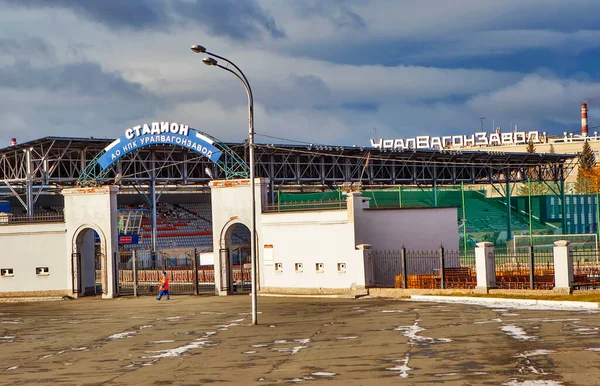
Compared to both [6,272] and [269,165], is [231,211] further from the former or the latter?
[269,165]

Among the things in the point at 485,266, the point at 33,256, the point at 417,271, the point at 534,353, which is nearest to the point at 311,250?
the point at 417,271

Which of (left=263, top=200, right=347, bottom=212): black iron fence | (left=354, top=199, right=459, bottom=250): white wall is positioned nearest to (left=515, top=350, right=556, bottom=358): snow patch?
(left=354, top=199, right=459, bottom=250): white wall

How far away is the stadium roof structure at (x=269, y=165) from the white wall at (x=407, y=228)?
17555 mm

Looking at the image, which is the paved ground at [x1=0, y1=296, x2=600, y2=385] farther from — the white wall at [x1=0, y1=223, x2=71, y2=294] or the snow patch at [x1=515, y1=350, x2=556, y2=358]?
the white wall at [x1=0, y1=223, x2=71, y2=294]

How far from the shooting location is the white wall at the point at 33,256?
4753 centimetres

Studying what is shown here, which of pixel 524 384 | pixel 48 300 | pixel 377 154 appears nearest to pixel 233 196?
pixel 48 300

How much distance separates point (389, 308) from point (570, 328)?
10.4m

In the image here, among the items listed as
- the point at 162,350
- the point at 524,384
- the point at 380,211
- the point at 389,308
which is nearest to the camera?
the point at 524,384

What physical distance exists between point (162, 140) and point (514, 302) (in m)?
23.1

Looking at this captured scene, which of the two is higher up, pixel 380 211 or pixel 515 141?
pixel 515 141

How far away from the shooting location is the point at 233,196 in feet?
145

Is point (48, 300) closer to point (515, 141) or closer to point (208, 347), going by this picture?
point (208, 347)

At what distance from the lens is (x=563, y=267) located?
3416cm

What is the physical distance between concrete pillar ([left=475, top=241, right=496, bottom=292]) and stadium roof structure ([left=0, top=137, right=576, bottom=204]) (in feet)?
84.8
